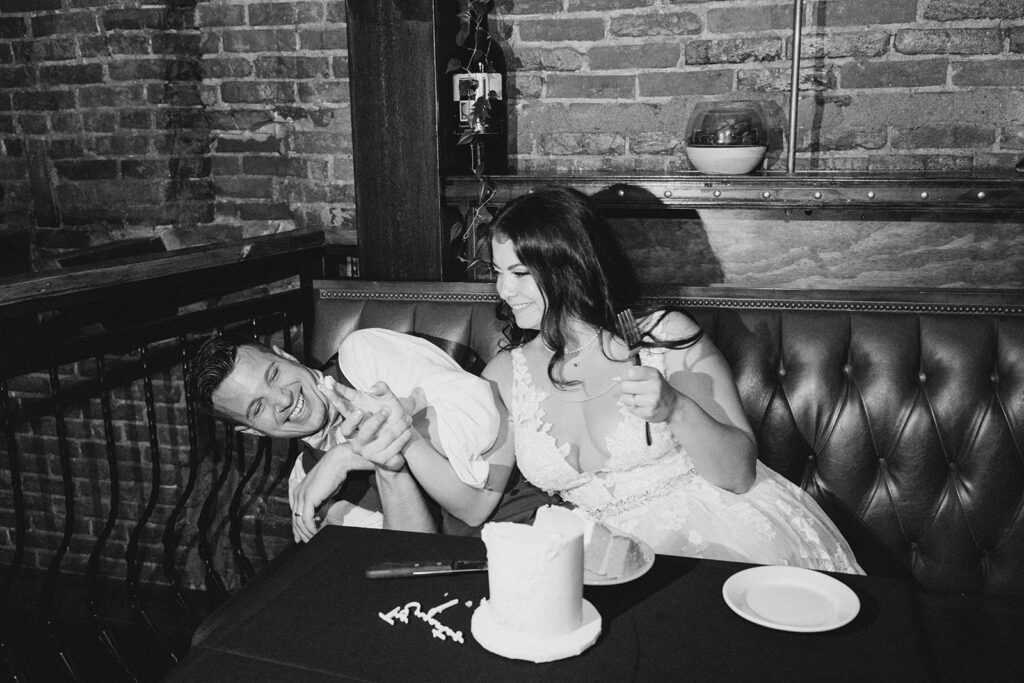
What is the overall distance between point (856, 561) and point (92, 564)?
5.88 feet

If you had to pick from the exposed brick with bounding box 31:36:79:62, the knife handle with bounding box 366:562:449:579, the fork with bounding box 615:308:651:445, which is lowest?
the knife handle with bounding box 366:562:449:579

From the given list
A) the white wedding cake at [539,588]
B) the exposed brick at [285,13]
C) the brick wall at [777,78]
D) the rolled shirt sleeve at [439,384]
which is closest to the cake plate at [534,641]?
the white wedding cake at [539,588]

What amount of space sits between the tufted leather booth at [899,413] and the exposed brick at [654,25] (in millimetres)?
910

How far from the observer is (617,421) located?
193 centimetres

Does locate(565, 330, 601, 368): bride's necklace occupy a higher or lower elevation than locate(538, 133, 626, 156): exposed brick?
lower

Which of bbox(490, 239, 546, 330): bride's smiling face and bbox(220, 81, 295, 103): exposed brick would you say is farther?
bbox(220, 81, 295, 103): exposed brick

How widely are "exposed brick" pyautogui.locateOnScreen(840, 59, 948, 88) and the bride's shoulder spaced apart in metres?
1.04

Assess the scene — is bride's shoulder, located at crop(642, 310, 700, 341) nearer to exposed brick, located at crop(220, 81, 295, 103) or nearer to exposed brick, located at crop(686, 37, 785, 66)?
exposed brick, located at crop(686, 37, 785, 66)

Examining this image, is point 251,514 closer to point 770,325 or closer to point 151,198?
point 151,198

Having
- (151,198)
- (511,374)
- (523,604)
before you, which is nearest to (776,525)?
(511,374)

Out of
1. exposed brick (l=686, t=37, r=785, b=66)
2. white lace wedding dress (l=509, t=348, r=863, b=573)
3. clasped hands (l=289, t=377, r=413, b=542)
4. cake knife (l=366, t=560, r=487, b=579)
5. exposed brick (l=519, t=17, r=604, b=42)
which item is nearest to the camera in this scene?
cake knife (l=366, t=560, r=487, b=579)

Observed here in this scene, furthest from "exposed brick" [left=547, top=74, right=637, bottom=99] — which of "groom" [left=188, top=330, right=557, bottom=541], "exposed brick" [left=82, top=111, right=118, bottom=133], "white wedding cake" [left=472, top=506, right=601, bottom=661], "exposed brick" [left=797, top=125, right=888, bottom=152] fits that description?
"white wedding cake" [left=472, top=506, right=601, bottom=661]

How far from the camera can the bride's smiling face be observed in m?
1.92

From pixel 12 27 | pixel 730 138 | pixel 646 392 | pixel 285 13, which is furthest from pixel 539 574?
pixel 12 27
